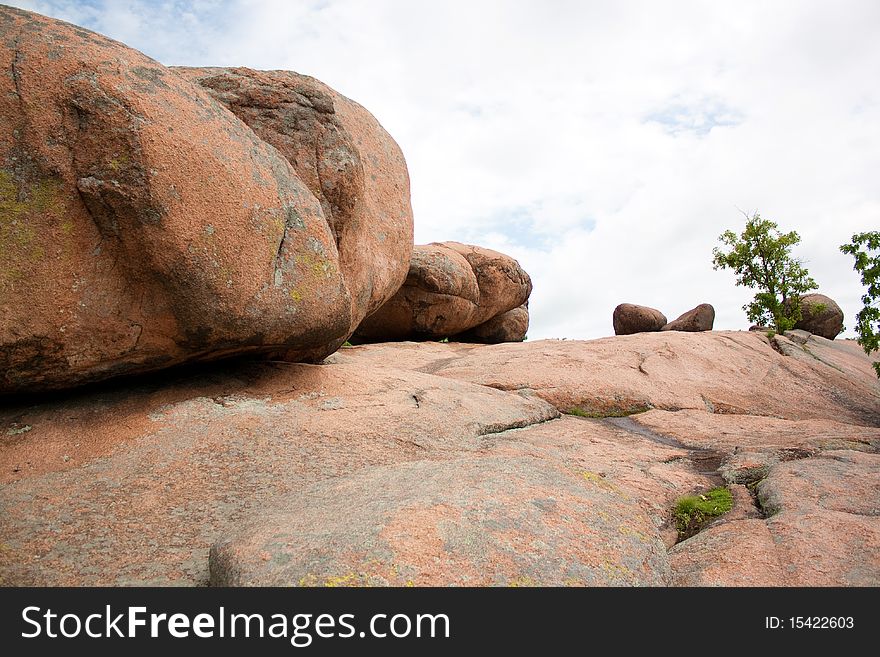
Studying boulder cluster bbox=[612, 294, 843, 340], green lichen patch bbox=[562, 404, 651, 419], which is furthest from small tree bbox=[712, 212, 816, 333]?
green lichen patch bbox=[562, 404, 651, 419]

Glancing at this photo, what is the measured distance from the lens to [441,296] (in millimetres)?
14734

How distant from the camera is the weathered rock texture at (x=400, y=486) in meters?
3.15

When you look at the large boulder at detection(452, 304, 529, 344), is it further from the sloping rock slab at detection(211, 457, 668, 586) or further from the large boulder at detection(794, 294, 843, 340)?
the sloping rock slab at detection(211, 457, 668, 586)

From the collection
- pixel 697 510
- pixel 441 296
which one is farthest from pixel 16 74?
pixel 441 296

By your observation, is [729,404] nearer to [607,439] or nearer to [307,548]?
[607,439]

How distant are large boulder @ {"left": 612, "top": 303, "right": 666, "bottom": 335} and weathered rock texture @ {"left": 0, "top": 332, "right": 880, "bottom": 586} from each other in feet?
44.4

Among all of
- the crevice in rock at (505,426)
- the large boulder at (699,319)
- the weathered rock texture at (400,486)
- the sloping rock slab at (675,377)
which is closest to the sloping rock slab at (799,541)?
the weathered rock texture at (400,486)

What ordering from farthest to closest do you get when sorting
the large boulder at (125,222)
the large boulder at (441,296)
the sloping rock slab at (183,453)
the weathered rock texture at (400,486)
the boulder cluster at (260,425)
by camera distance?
the large boulder at (441,296) < the large boulder at (125,222) < the sloping rock slab at (183,453) < the boulder cluster at (260,425) < the weathered rock texture at (400,486)

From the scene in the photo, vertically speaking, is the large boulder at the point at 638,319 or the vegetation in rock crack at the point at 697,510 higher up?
the large boulder at the point at 638,319

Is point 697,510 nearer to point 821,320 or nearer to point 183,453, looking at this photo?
point 183,453

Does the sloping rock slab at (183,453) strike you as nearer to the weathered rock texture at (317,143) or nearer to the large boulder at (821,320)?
the weathered rock texture at (317,143)

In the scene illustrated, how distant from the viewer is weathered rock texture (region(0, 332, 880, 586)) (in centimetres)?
315

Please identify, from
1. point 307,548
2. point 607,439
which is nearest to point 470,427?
point 607,439

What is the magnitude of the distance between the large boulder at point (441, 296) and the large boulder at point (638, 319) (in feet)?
→ 22.1
